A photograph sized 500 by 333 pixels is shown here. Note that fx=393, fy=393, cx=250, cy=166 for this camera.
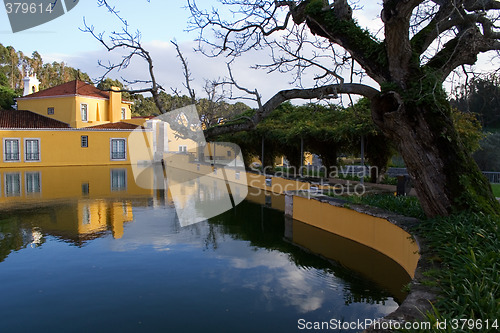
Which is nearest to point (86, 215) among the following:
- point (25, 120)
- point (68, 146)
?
point (68, 146)

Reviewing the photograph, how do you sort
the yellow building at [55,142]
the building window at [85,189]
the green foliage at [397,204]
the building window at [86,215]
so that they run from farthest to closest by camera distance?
the yellow building at [55,142] < the building window at [85,189] < the building window at [86,215] < the green foliage at [397,204]

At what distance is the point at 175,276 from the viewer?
259 inches

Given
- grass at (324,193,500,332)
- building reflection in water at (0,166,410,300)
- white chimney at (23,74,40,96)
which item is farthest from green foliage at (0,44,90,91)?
grass at (324,193,500,332)

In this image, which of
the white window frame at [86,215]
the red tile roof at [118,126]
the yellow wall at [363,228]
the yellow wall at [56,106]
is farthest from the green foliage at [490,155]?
the yellow wall at [56,106]

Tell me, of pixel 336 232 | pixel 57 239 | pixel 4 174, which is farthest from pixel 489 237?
pixel 4 174

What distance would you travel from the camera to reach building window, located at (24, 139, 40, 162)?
99.3ft

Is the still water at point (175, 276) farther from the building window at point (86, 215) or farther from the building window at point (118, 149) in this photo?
the building window at point (118, 149)

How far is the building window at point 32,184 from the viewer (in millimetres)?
16984

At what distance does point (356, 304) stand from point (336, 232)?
160 inches

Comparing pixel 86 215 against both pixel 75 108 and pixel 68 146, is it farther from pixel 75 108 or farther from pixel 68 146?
pixel 75 108

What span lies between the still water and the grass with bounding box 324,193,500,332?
42.2 inches

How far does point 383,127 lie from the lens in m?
6.78

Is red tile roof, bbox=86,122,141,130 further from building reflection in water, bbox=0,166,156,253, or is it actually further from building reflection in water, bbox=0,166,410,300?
building reflection in water, bbox=0,166,410,300

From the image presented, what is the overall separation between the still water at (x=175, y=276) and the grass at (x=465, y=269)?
107 cm
